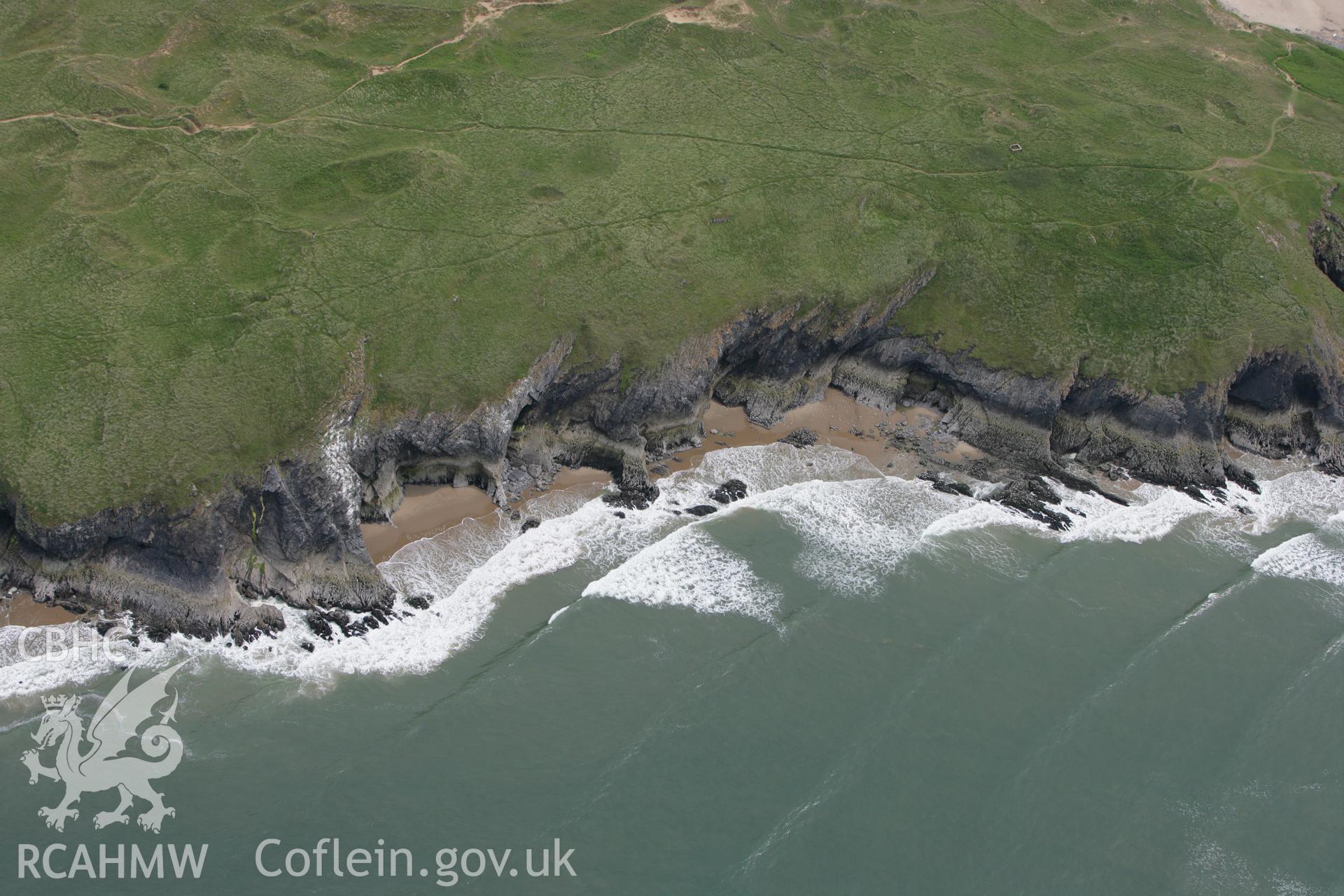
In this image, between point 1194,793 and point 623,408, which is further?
point 623,408

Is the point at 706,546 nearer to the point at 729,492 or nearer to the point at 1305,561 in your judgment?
the point at 729,492

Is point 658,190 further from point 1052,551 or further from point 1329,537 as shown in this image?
point 1329,537

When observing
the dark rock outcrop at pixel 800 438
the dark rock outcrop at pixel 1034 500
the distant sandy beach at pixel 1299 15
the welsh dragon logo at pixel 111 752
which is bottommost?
the welsh dragon logo at pixel 111 752

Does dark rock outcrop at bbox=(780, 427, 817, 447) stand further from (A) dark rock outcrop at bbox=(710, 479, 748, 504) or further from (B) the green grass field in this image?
(B) the green grass field

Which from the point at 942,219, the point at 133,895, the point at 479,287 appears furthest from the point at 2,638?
the point at 942,219

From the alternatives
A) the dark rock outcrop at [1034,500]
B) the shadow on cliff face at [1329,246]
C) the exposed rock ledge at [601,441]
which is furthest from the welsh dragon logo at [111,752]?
the shadow on cliff face at [1329,246]

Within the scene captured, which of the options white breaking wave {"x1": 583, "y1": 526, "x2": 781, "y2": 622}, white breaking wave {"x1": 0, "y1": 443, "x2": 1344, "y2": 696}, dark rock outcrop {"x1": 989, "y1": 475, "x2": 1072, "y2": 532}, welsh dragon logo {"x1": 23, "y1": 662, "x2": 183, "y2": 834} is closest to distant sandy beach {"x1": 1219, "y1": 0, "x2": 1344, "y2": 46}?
white breaking wave {"x1": 0, "y1": 443, "x2": 1344, "y2": 696}

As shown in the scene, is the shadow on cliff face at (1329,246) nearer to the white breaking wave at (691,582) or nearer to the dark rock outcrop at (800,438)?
the dark rock outcrop at (800,438)
